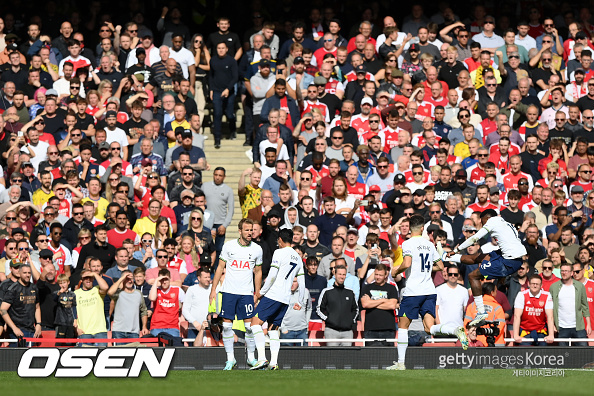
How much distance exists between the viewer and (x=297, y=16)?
2834cm

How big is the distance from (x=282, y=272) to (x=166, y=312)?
3234 mm

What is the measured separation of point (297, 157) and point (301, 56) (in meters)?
2.90

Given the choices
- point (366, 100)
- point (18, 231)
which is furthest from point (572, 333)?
point (18, 231)

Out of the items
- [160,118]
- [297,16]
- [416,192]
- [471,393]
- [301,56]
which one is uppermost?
[297,16]

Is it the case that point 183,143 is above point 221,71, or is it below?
below

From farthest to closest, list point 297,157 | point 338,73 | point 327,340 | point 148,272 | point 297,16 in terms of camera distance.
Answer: point 297,16 → point 338,73 → point 297,157 → point 148,272 → point 327,340

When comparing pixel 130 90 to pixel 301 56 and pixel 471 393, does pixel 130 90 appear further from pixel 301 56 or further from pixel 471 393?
pixel 471 393

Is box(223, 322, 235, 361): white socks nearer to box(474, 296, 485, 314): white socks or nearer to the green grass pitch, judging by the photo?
the green grass pitch

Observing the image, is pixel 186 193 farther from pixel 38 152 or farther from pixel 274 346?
pixel 274 346

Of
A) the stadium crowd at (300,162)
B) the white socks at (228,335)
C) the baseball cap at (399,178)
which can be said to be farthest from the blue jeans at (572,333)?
the white socks at (228,335)

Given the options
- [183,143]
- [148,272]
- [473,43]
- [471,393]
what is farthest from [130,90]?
[471,393]

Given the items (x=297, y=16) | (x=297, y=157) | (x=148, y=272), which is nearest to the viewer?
(x=148, y=272)

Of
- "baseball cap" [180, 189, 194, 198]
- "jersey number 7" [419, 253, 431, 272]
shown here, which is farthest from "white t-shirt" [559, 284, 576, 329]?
"baseball cap" [180, 189, 194, 198]

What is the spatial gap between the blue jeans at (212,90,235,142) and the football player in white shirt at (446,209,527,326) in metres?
8.68
